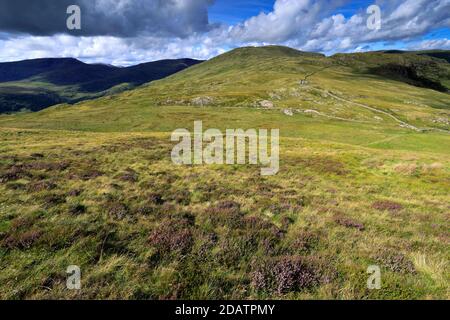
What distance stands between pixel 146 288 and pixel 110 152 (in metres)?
26.0

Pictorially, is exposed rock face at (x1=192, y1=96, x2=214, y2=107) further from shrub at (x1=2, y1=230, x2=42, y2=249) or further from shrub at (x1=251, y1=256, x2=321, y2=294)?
shrub at (x1=251, y1=256, x2=321, y2=294)

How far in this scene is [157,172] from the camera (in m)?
21.0

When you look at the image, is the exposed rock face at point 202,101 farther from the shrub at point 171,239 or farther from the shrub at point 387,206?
the shrub at point 171,239

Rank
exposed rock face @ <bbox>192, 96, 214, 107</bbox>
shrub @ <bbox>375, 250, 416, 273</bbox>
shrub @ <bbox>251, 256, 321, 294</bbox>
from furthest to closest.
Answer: exposed rock face @ <bbox>192, 96, 214, 107</bbox> → shrub @ <bbox>375, 250, 416, 273</bbox> → shrub @ <bbox>251, 256, 321, 294</bbox>

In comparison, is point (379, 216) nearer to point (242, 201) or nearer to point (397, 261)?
point (397, 261)

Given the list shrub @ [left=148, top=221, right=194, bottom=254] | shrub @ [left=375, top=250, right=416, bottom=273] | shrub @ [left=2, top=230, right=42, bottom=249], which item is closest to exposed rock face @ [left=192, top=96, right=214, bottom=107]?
shrub @ [left=148, top=221, right=194, bottom=254]

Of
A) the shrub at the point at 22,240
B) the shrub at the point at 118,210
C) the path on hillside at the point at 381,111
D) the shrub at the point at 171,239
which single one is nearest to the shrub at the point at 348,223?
the shrub at the point at 171,239
